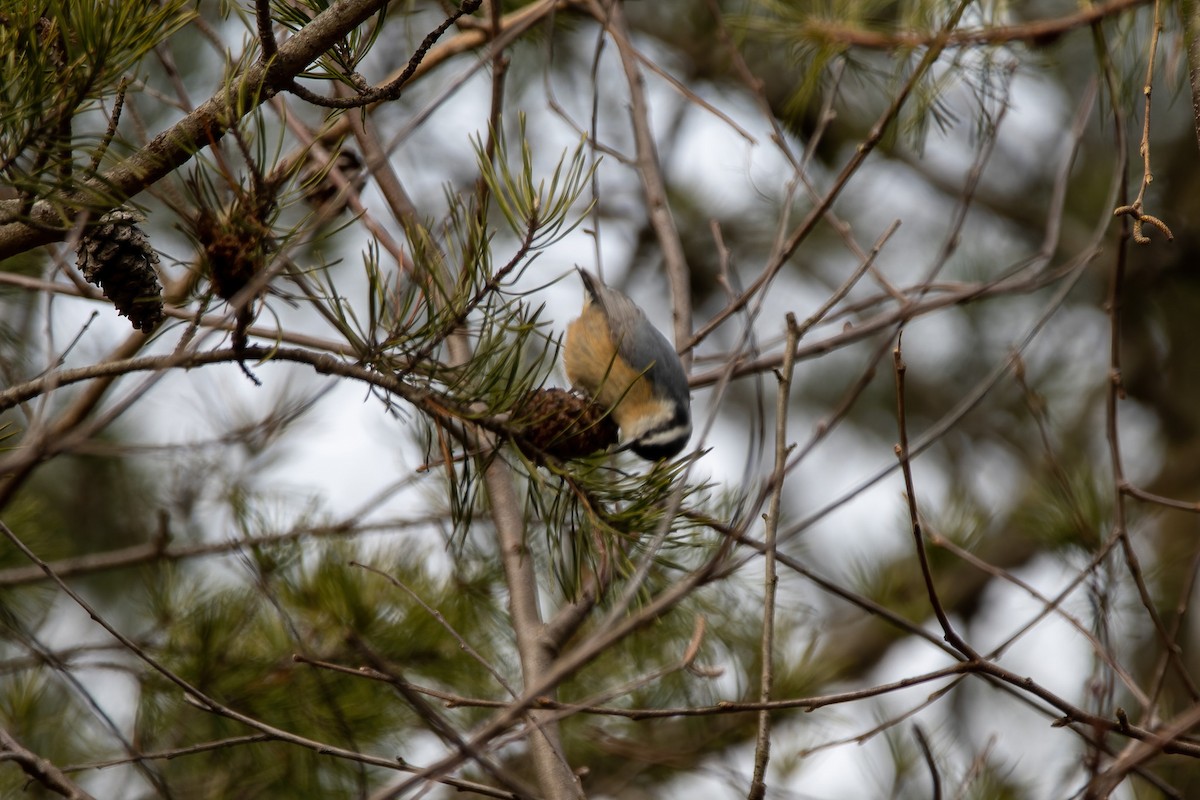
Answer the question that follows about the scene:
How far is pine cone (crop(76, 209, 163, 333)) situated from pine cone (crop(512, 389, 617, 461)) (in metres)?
0.43

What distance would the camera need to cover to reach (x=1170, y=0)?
1696 mm

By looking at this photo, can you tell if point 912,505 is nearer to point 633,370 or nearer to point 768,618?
point 768,618

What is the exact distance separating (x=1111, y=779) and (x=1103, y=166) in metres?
4.61

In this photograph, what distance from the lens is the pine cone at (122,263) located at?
1.16 metres

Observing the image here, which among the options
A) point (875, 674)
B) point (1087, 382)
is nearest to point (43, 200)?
point (875, 674)

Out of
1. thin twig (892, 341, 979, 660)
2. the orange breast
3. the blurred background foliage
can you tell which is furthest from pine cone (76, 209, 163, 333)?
the orange breast

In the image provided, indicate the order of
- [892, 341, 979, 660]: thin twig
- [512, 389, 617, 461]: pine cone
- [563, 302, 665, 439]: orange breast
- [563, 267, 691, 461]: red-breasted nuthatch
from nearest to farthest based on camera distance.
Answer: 1. [892, 341, 979, 660]: thin twig
2. [512, 389, 617, 461]: pine cone
3. [563, 267, 691, 461]: red-breasted nuthatch
4. [563, 302, 665, 439]: orange breast

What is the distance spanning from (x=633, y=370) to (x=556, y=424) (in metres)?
0.85

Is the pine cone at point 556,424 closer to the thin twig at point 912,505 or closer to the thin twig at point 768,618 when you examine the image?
the thin twig at point 768,618

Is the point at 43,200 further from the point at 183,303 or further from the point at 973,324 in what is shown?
the point at 973,324

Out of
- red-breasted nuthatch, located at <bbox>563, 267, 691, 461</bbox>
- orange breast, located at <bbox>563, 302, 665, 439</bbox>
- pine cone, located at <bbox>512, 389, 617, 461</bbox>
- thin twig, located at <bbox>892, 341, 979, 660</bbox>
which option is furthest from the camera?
orange breast, located at <bbox>563, 302, 665, 439</bbox>

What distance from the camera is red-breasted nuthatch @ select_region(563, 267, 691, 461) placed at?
2053mm

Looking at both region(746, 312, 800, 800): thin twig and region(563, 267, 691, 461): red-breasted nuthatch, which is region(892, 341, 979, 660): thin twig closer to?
region(746, 312, 800, 800): thin twig

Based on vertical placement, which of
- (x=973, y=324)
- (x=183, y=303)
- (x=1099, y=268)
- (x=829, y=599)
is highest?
(x=973, y=324)
